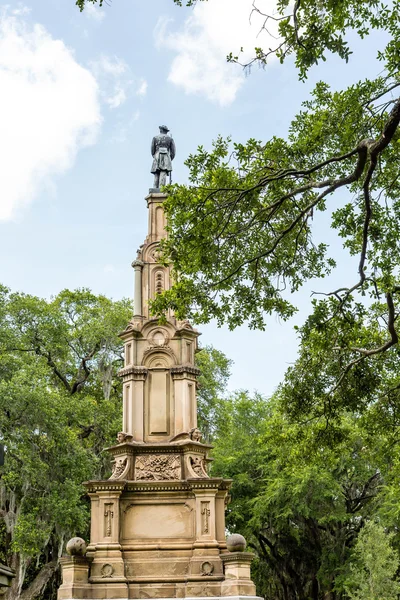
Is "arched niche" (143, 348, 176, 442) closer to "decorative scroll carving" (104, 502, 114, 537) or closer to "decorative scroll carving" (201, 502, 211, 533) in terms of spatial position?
"decorative scroll carving" (104, 502, 114, 537)

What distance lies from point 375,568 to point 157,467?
13.6m

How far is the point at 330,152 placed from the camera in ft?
36.9

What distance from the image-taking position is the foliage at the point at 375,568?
23812 millimetres

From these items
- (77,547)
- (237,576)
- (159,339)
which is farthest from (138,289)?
(237,576)

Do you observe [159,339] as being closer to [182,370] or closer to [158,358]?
[158,358]

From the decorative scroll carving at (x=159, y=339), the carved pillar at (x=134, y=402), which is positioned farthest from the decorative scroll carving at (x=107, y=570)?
the decorative scroll carving at (x=159, y=339)

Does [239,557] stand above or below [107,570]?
above

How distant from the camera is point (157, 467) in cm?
1369

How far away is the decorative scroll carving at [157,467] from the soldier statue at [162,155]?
668 cm

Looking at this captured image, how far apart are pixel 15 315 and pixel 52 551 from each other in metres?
8.89

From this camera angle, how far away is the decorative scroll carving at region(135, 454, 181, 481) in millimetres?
13609

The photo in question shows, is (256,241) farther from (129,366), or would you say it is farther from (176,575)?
(176,575)

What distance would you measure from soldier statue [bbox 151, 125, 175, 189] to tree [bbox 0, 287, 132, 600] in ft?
30.1

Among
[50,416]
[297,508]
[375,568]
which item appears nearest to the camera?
[50,416]
